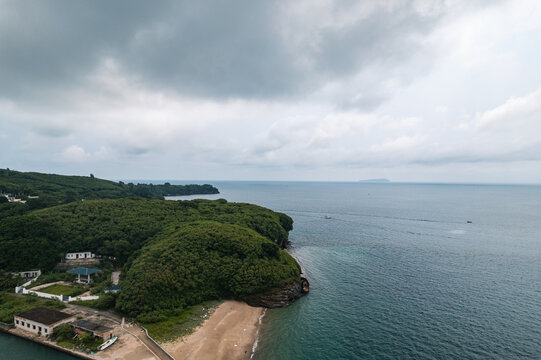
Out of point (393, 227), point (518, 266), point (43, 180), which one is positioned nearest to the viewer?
point (518, 266)

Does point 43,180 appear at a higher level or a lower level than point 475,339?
higher

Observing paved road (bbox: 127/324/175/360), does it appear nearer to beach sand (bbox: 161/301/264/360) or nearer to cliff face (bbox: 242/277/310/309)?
beach sand (bbox: 161/301/264/360)

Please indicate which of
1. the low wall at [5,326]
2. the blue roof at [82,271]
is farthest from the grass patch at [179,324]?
the blue roof at [82,271]

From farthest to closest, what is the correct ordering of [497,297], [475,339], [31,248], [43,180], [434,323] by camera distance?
[43,180] → [31,248] → [497,297] → [434,323] → [475,339]

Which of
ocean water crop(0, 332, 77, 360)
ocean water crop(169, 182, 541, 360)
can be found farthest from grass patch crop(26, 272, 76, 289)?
ocean water crop(169, 182, 541, 360)

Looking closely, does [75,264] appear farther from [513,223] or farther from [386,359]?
[513,223]

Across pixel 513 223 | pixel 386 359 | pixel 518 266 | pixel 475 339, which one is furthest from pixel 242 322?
pixel 513 223

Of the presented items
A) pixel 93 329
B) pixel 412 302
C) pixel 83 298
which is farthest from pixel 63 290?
pixel 412 302
